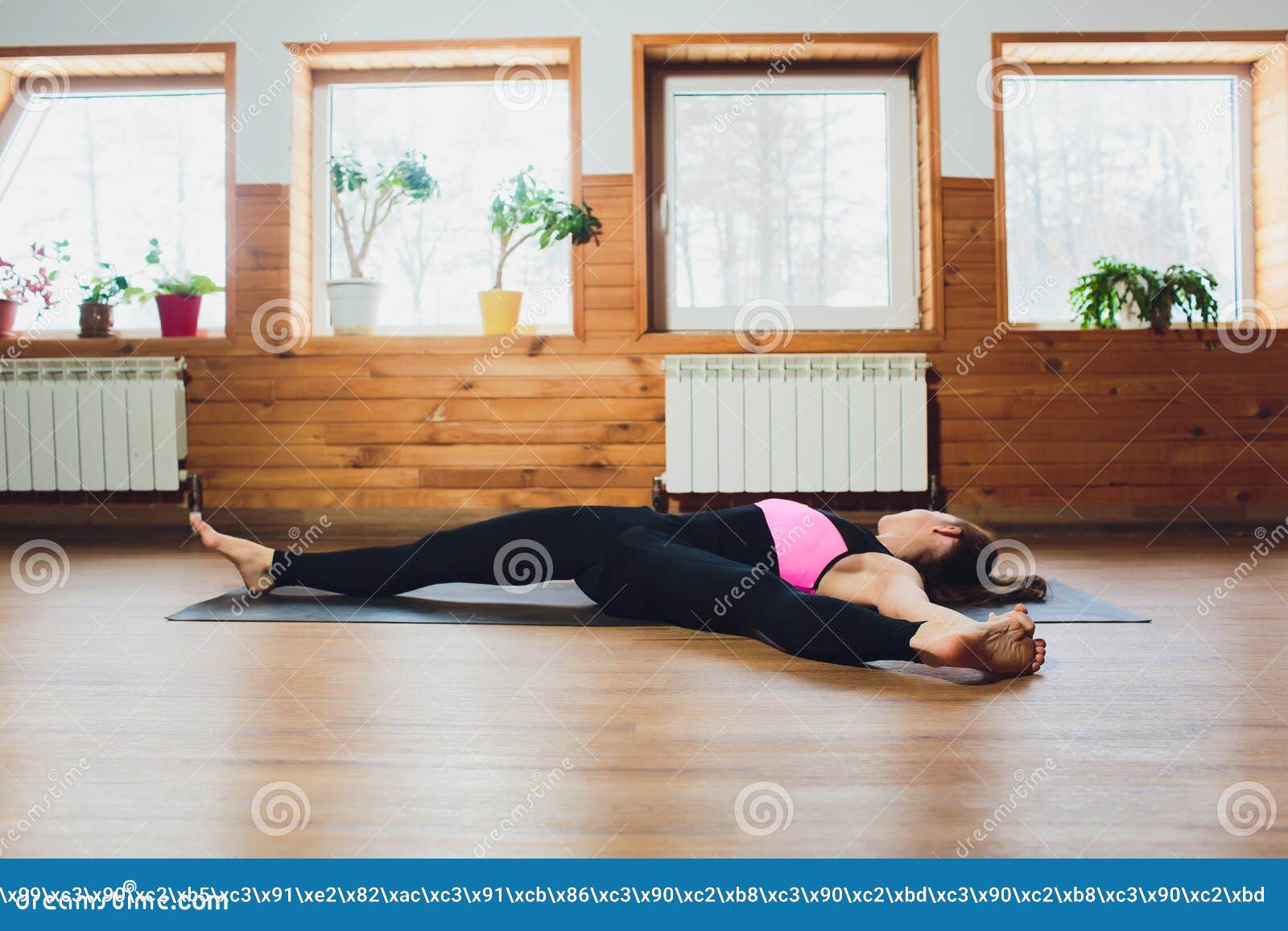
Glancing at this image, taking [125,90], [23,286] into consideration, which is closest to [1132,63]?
[125,90]

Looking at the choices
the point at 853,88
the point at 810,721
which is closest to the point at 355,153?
the point at 853,88

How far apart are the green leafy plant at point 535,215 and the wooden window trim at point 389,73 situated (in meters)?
0.12

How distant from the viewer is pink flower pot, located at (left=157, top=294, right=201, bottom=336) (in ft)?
13.2

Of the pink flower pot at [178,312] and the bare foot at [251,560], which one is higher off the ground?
the pink flower pot at [178,312]

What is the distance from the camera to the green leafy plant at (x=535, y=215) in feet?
12.3

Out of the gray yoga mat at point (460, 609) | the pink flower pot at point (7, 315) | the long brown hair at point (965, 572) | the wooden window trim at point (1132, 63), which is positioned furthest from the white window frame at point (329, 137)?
the long brown hair at point (965, 572)

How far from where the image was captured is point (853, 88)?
13.5 feet

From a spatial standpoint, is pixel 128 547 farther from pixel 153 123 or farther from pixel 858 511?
pixel 858 511

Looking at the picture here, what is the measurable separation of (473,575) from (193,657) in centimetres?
58

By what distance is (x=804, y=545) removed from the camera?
1.88 meters

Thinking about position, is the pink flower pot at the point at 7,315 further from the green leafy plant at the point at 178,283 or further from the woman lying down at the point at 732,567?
the woman lying down at the point at 732,567

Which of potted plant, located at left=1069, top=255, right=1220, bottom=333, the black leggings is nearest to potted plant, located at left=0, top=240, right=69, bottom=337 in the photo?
the black leggings

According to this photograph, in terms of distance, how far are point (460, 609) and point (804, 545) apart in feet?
2.78

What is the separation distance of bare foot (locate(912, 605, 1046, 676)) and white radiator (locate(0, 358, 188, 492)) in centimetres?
344
